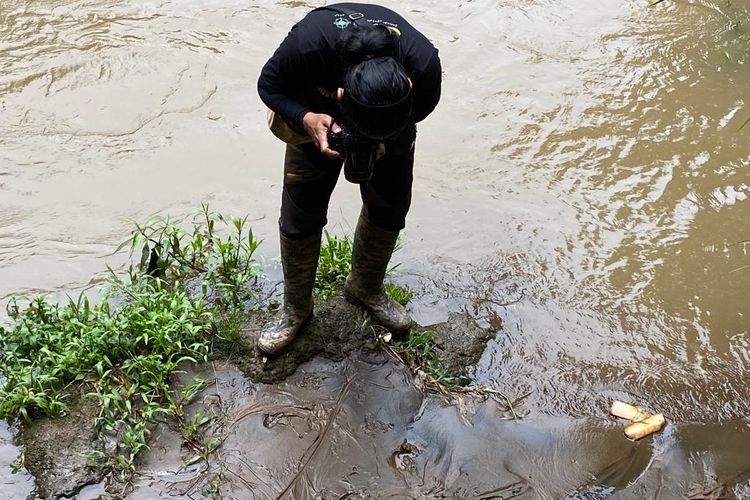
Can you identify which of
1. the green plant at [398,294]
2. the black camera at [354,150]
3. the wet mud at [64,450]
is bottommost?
the wet mud at [64,450]

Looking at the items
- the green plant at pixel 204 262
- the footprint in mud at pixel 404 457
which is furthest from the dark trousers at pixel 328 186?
the footprint in mud at pixel 404 457

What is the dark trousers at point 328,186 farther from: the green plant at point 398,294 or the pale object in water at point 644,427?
the pale object in water at point 644,427

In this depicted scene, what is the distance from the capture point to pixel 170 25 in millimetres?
5551

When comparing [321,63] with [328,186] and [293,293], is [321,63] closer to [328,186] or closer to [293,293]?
[328,186]

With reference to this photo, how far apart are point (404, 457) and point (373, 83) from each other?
1.49 m

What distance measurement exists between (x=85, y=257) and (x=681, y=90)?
4123mm

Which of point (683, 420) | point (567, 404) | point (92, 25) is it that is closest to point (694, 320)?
point (683, 420)

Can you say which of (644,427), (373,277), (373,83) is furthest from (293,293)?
(644,427)

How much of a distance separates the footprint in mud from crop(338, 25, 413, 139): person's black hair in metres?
1.30

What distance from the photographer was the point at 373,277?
9.88 ft

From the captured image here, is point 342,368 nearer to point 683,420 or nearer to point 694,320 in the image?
point 683,420

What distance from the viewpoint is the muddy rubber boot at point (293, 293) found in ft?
9.14

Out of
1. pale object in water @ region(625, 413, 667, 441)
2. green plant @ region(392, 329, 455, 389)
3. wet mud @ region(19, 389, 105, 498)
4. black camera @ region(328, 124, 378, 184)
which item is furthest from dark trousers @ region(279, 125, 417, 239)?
pale object in water @ region(625, 413, 667, 441)

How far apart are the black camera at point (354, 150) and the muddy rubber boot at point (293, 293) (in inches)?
23.7
